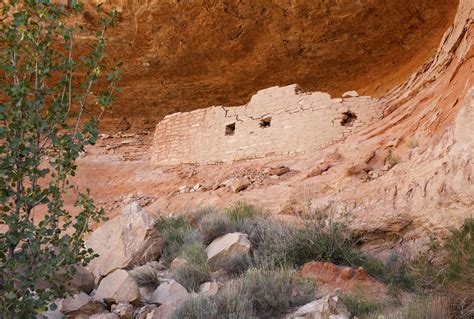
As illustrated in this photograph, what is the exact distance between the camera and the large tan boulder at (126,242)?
3.93 m

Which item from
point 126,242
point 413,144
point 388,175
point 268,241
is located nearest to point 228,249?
point 268,241

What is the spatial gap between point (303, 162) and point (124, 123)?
8.09 m

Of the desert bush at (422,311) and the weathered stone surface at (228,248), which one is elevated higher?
the weathered stone surface at (228,248)

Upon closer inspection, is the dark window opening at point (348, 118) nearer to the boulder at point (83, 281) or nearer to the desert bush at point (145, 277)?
the desert bush at point (145, 277)

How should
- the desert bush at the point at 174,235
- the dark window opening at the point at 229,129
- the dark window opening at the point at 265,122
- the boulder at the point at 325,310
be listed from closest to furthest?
the boulder at the point at 325,310 < the desert bush at the point at 174,235 < the dark window opening at the point at 265,122 < the dark window opening at the point at 229,129

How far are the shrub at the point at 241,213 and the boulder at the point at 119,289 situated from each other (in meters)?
1.61

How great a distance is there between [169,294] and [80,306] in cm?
56

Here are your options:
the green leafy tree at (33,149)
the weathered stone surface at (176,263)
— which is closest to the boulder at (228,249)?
the weathered stone surface at (176,263)

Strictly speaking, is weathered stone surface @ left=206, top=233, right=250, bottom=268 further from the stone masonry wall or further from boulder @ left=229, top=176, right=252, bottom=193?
the stone masonry wall

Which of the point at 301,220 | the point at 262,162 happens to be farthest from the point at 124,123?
the point at 301,220

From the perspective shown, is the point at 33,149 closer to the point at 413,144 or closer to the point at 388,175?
the point at 388,175

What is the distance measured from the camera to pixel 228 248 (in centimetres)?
389

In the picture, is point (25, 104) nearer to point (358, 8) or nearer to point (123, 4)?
point (123, 4)

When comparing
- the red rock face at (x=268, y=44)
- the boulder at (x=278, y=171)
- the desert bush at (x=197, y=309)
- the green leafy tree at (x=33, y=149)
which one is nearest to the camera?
the green leafy tree at (x=33, y=149)
